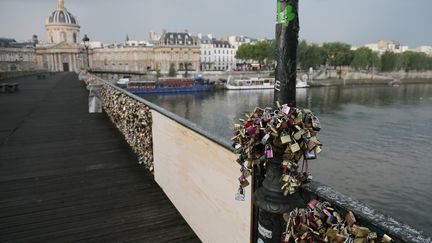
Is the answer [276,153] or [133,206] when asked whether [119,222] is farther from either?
[276,153]

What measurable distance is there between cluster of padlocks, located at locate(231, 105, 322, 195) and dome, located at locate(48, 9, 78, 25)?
471 ft

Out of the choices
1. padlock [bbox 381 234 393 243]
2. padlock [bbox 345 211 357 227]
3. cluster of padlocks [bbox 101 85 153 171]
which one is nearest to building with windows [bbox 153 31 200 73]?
cluster of padlocks [bbox 101 85 153 171]

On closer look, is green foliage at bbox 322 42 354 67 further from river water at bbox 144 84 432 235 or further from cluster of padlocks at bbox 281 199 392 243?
cluster of padlocks at bbox 281 199 392 243

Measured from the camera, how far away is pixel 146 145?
6480mm

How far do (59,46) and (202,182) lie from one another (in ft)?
448

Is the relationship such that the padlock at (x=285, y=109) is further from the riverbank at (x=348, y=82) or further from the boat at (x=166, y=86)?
the riverbank at (x=348, y=82)

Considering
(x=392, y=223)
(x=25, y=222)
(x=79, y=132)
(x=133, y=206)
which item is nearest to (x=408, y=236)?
(x=392, y=223)

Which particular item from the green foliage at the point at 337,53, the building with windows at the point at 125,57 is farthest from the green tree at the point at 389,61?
the building with windows at the point at 125,57

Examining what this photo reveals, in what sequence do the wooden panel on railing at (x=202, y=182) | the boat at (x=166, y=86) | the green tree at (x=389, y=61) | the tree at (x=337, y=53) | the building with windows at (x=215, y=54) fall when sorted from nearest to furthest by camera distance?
the wooden panel on railing at (x=202, y=182) → the boat at (x=166, y=86) → the tree at (x=337, y=53) → the green tree at (x=389, y=61) → the building with windows at (x=215, y=54)

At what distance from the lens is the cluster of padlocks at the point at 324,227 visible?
1.66 metres

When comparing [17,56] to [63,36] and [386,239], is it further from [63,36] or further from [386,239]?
[386,239]

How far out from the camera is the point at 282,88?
7.09 feet

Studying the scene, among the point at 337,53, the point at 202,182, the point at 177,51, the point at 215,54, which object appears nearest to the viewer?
the point at 202,182

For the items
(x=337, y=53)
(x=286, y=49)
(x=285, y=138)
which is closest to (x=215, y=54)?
(x=337, y=53)
